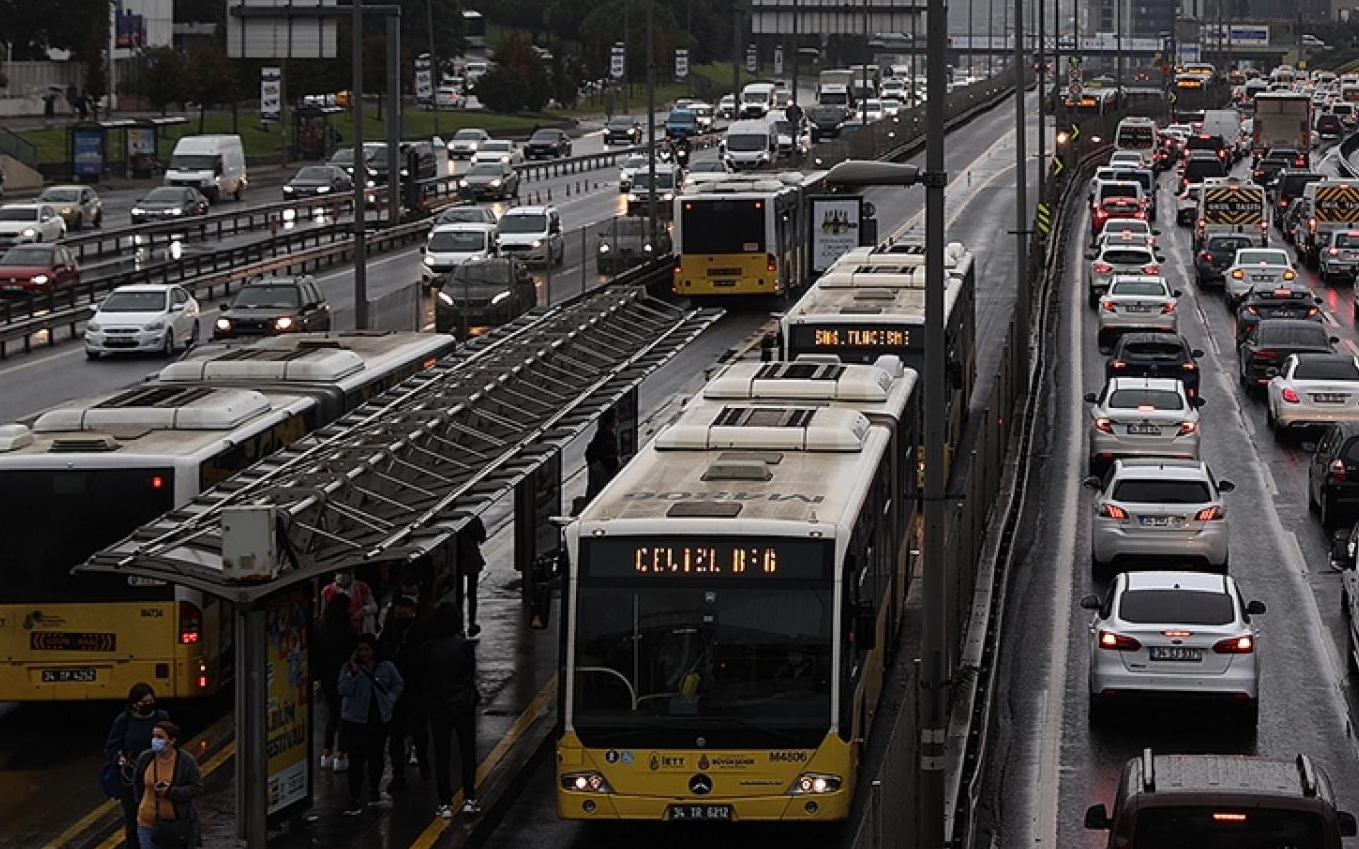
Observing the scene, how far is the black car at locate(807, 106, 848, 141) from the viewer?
134 meters

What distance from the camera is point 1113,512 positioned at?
3042cm

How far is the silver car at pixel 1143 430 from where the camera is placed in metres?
37.4

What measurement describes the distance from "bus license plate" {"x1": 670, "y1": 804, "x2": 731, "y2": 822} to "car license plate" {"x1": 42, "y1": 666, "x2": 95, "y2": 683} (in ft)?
19.6

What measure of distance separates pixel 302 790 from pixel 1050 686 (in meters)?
8.28

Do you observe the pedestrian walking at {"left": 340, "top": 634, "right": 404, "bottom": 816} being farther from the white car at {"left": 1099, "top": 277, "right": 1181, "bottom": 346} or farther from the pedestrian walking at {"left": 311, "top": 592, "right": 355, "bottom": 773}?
the white car at {"left": 1099, "top": 277, "right": 1181, "bottom": 346}

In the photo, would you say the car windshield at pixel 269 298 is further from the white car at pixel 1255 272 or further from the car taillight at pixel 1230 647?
the car taillight at pixel 1230 647

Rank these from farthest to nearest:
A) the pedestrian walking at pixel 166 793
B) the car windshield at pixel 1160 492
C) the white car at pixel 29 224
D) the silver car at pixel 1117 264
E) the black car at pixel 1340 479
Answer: the white car at pixel 29 224 < the silver car at pixel 1117 264 < the black car at pixel 1340 479 < the car windshield at pixel 1160 492 < the pedestrian walking at pixel 166 793

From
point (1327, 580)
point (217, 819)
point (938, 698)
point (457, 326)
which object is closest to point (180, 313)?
point (457, 326)

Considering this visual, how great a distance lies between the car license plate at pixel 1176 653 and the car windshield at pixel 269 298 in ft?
108

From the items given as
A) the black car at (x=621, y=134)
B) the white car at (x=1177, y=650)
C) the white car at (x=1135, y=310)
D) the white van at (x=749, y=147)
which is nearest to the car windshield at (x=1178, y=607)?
the white car at (x=1177, y=650)

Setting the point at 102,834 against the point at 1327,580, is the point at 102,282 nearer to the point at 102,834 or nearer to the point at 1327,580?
the point at 1327,580

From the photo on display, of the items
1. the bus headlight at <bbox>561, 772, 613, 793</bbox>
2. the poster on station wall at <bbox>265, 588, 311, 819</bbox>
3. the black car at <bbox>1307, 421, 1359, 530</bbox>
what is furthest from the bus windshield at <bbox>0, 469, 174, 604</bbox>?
the black car at <bbox>1307, 421, 1359, 530</bbox>

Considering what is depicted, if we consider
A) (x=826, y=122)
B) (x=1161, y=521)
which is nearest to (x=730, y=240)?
(x=1161, y=521)

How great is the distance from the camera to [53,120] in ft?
396
